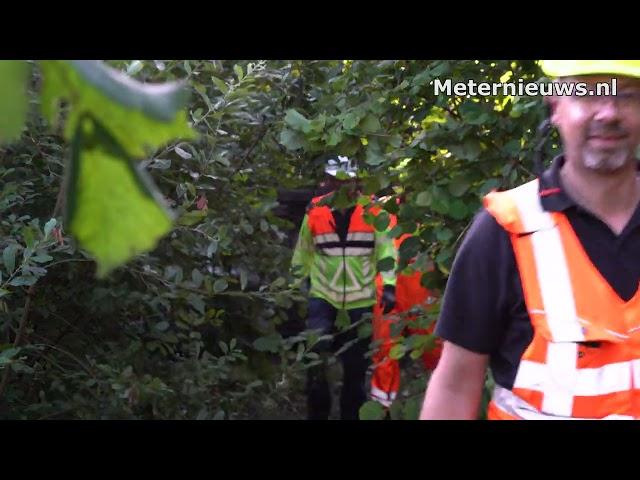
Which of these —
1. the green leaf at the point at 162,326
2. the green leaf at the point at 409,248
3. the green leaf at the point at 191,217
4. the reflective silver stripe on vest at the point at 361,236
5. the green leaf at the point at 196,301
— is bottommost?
the green leaf at the point at 162,326

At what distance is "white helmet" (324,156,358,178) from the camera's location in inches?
144

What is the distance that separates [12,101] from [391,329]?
307cm

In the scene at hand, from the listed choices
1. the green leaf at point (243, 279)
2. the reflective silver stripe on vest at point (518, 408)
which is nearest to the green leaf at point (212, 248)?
the green leaf at point (243, 279)

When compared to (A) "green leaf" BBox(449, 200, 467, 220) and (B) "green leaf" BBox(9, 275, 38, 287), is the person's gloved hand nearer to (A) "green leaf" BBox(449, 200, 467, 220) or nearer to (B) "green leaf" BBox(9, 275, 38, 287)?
(A) "green leaf" BBox(449, 200, 467, 220)

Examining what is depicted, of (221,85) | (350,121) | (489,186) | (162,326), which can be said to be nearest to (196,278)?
(162,326)

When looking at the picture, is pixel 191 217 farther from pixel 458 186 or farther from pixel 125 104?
pixel 125 104

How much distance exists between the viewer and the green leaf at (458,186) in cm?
319

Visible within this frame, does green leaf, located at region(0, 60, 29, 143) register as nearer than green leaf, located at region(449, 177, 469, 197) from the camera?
Yes

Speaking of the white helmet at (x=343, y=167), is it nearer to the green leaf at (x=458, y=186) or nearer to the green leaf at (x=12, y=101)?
the green leaf at (x=458, y=186)

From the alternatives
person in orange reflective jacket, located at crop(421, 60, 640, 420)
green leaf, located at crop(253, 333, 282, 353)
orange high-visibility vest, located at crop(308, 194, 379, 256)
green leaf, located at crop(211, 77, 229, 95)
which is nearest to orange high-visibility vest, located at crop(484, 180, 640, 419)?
person in orange reflective jacket, located at crop(421, 60, 640, 420)

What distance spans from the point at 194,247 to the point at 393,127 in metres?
0.95

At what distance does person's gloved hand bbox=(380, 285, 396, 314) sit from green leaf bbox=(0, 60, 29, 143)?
4.75 m

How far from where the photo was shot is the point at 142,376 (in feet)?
12.4

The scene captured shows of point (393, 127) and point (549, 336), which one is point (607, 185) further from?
point (393, 127)
